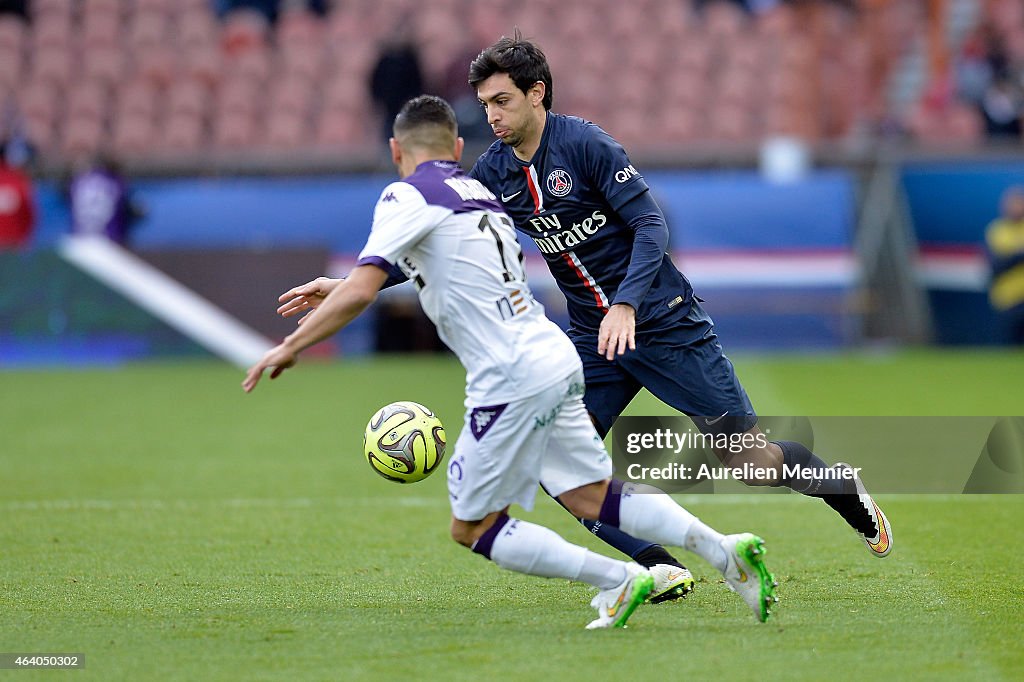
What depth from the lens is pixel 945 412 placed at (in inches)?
482

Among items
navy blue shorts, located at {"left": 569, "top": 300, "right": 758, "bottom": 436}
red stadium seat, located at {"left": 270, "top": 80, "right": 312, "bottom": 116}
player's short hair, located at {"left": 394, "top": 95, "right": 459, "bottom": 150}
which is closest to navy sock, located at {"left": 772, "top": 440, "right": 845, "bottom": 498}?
navy blue shorts, located at {"left": 569, "top": 300, "right": 758, "bottom": 436}

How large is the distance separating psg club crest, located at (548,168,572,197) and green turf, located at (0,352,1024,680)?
5.86 ft

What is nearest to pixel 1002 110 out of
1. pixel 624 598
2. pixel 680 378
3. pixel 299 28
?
pixel 299 28

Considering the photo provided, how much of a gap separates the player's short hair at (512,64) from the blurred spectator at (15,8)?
19519 millimetres

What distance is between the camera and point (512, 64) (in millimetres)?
5867

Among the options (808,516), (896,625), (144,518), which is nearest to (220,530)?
(144,518)

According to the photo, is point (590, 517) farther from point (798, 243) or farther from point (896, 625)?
point (798, 243)

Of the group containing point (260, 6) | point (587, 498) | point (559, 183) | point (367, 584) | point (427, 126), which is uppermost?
point (260, 6)

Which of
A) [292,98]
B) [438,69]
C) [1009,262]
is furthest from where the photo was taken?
[292,98]

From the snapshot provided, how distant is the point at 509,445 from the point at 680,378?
3.92ft

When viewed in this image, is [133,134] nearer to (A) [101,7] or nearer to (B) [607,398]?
(A) [101,7]

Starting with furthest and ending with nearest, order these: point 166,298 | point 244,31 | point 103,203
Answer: point 244,31 → point 103,203 → point 166,298

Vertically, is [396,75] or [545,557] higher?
[396,75]

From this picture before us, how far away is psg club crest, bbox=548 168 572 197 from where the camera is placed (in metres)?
6.09
